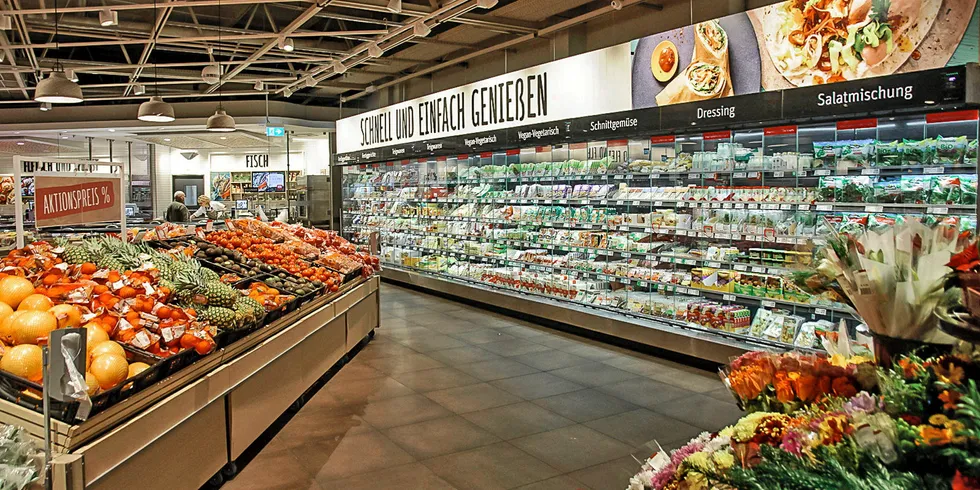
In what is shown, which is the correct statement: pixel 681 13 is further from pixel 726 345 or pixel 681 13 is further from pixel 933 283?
pixel 933 283

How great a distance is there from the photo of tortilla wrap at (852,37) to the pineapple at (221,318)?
180 inches

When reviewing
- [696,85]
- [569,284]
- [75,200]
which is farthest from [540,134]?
[75,200]

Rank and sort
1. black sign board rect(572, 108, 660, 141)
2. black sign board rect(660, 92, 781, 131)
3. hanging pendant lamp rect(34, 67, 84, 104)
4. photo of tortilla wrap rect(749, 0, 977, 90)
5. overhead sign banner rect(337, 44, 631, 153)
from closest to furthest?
photo of tortilla wrap rect(749, 0, 977, 90)
black sign board rect(660, 92, 781, 131)
black sign board rect(572, 108, 660, 141)
hanging pendant lamp rect(34, 67, 84, 104)
overhead sign banner rect(337, 44, 631, 153)

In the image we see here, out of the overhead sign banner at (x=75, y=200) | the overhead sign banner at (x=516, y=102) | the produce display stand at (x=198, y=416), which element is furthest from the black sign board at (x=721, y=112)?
the overhead sign banner at (x=75, y=200)

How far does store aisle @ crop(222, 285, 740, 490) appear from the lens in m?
4.04

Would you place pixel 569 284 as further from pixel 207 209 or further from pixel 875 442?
pixel 207 209

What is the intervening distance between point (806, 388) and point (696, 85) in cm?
486

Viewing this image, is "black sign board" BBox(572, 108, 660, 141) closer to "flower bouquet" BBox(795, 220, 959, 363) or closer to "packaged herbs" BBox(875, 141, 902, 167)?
"packaged herbs" BBox(875, 141, 902, 167)

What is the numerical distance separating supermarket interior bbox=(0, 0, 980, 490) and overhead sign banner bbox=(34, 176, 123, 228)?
0.8 inches

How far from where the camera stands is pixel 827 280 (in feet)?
6.40

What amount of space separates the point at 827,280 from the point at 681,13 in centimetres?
608

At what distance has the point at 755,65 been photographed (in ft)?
18.7

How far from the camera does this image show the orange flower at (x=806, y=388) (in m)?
1.84

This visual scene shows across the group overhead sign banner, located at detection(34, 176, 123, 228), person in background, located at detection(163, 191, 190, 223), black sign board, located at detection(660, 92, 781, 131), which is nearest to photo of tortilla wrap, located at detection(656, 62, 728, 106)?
black sign board, located at detection(660, 92, 781, 131)
